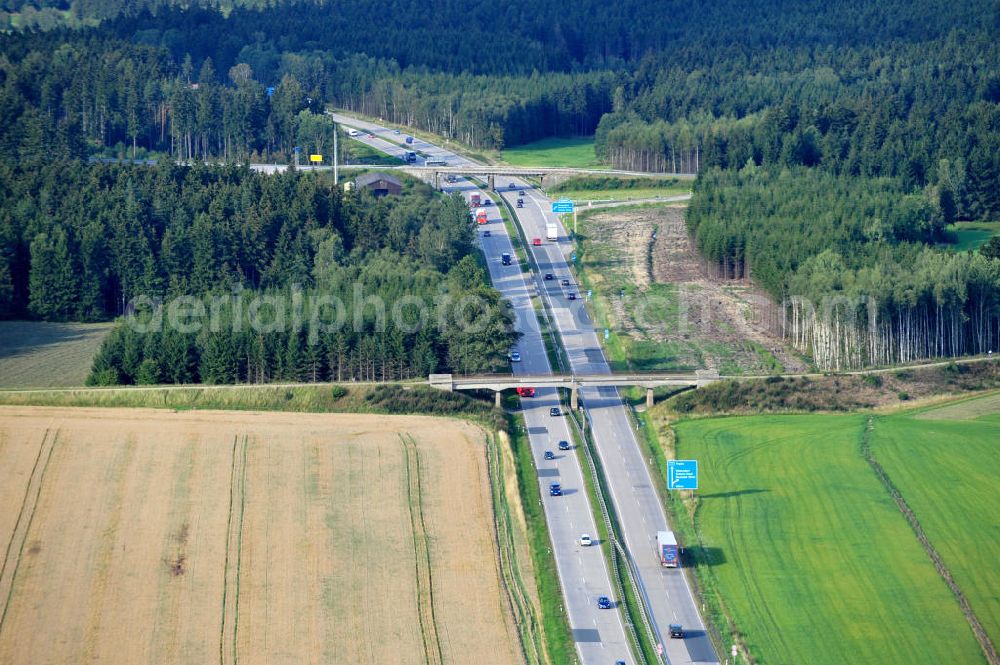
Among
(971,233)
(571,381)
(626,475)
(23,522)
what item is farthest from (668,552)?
(971,233)

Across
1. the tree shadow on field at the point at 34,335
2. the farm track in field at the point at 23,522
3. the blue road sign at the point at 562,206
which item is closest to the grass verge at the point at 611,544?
the farm track in field at the point at 23,522

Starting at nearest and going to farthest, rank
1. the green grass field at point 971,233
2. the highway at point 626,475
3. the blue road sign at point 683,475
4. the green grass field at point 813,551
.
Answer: the green grass field at point 813,551, the highway at point 626,475, the blue road sign at point 683,475, the green grass field at point 971,233

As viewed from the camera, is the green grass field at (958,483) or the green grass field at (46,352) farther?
the green grass field at (46,352)

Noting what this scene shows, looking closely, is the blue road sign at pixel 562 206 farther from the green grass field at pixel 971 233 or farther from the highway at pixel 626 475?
the green grass field at pixel 971 233

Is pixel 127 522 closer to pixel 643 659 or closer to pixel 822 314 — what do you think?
pixel 643 659

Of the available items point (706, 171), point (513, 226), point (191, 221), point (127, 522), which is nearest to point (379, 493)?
point (127, 522)

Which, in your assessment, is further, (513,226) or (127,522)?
(513,226)
